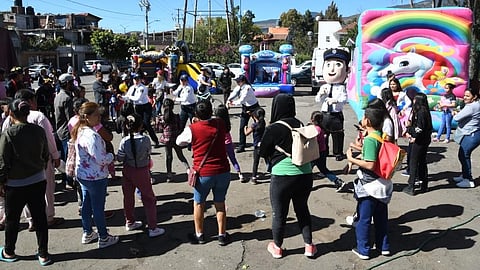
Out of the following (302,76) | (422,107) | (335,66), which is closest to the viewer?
(422,107)

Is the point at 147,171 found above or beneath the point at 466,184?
above

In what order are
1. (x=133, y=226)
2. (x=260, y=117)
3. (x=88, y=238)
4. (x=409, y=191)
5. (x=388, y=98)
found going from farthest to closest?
(x=260, y=117) < (x=388, y=98) < (x=409, y=191) < (x=133, y=226) < (x=88, y=238)

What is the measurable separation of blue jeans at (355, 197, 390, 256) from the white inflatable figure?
→ 3559mm

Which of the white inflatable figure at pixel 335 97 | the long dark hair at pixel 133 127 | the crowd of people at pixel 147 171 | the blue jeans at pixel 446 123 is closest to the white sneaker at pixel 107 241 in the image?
the crowd of people at pixel 147 171

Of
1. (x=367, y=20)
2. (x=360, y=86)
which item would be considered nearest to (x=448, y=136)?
(x=360, y=86)

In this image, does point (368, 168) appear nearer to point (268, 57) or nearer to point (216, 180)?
point (216, 180)

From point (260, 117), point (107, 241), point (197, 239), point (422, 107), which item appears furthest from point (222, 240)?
point (422, 107)

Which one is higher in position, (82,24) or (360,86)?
(82,24)

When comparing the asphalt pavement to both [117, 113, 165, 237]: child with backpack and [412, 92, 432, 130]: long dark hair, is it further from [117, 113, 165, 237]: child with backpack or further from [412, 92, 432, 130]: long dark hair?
[412, 92, 432, 130]: long dark hair

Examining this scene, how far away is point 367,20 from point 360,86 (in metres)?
1.67

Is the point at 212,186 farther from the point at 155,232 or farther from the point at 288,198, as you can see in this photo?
the point at 155,232

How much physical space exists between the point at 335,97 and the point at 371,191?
3965 mm

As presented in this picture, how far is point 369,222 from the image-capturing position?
431 cm

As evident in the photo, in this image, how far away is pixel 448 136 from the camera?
10078mm
